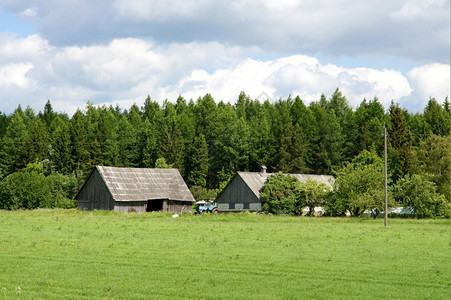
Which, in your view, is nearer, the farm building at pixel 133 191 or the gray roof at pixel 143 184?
the farm building at pixel 133 191

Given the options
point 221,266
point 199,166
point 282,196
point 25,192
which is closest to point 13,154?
point 25,192

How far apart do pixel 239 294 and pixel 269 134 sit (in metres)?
85.4

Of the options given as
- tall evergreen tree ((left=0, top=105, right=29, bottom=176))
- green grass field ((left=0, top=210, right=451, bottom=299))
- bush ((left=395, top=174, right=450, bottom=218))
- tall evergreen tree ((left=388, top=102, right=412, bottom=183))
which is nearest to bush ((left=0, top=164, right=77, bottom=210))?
tall evergreen tree ((left=0, top=105, right=29, bottom=176))

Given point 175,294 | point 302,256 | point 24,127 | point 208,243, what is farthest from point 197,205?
point 175,294

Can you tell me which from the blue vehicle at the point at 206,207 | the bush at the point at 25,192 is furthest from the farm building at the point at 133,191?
the bush at the point at 25,192

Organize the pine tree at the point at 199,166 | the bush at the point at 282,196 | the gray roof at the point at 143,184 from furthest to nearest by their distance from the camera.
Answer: the pine tree at the point at 199,166 → the gray roof at the point at 143,184 → the bush at the point at 282,196

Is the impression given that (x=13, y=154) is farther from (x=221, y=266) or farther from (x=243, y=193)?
(x=221, y=266)

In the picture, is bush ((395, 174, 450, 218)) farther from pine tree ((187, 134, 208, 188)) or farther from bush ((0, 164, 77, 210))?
pine tree ((187, 134, 208, 188))

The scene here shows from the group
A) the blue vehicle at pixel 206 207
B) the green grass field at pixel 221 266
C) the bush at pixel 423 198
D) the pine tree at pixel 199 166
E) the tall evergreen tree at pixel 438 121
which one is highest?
the tall evergreen tree at pixel 438 121

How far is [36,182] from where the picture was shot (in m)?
72.2

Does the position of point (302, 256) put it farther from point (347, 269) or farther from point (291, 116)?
point (291, 116)

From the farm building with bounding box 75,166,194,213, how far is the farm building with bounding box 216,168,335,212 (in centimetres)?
440

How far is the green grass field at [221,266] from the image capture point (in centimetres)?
1585

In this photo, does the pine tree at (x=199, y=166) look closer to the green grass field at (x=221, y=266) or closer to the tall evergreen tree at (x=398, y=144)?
the tall evergreen tree at (x=398, y=144)
